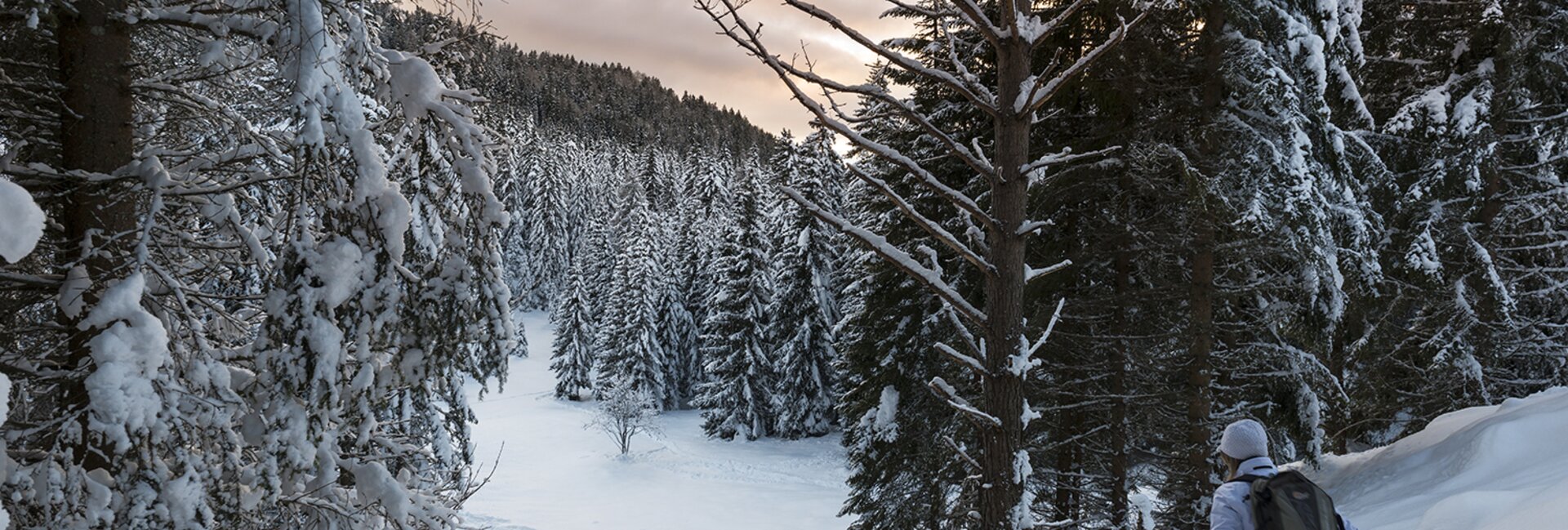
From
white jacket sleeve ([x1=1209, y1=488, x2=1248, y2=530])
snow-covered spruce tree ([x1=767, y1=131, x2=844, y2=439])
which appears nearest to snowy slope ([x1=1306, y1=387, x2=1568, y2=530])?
white jacket sleeve ([x1=1209, y1=488, x2=1248, y2=530])

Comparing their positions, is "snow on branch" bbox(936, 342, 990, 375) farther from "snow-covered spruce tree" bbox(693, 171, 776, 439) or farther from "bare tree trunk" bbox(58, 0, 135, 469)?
"snow-covered spruce tree" bbox(693, 171, 776, 439)

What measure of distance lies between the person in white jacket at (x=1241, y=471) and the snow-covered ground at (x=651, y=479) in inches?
1008

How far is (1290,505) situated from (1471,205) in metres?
10.8

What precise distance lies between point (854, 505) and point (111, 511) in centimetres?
1194

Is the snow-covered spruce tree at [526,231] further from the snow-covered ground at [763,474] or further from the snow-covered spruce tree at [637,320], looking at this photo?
the snow-covered spruce tree at [637,320]

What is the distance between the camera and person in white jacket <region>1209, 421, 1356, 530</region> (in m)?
3.96

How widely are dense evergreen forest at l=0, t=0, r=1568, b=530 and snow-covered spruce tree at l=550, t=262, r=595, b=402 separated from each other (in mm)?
37073

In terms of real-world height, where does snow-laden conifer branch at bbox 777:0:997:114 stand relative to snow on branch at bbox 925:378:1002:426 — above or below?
above

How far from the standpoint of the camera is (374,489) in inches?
170

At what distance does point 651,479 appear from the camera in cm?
3675

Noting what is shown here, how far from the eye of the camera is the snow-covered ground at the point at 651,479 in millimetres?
30344

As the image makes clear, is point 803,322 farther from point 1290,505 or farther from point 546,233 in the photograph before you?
point 546,233

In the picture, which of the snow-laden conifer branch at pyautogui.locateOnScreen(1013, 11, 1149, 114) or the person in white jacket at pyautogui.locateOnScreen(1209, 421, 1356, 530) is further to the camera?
the person in white jacket at pyautogui.locateOnScreen(1209, 421, 1356, 530)

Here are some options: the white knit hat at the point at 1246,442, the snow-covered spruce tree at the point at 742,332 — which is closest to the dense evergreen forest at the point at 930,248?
the white knit hat at the point at 1246,442
